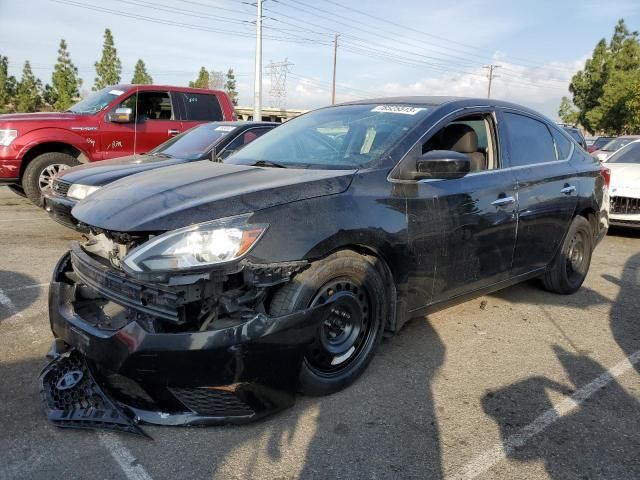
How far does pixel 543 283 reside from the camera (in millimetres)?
4934

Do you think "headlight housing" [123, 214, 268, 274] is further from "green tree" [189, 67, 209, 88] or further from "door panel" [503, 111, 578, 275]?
"green tree" [189, 67, 209, 88]

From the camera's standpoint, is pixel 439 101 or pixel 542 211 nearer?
pixel 439 101

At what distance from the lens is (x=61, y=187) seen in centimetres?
583

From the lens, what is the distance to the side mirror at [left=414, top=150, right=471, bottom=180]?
3088mm

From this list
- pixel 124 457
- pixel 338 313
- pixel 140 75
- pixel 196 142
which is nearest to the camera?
pixel 124 457

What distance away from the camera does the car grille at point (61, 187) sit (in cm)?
573

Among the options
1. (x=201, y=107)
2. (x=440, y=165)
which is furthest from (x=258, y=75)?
(x=440, y=165)

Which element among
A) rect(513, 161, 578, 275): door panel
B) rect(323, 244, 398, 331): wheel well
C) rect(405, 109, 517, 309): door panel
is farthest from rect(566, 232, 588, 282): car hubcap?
rect(323, 244, 398, 331): wheel well

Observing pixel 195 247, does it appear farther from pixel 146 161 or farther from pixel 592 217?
pixel 146 161

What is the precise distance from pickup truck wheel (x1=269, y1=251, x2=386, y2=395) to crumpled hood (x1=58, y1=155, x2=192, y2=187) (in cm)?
354

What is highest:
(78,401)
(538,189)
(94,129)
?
(94,129)

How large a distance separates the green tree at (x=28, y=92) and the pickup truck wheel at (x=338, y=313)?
45305 mm

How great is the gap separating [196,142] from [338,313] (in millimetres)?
4753

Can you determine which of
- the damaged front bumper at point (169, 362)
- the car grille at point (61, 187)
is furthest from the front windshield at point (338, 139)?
the car grille at point (61, 187)
